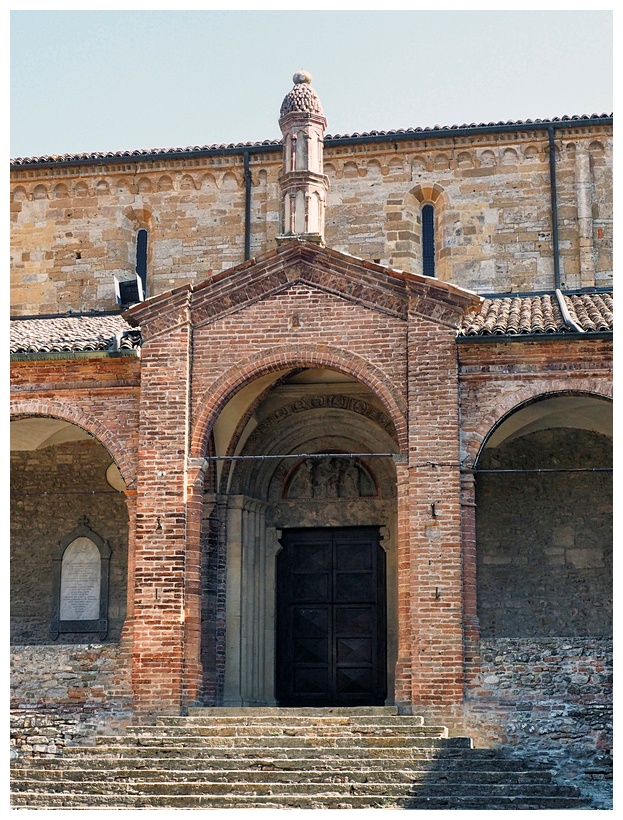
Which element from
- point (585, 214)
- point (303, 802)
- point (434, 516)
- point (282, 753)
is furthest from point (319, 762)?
point (585, 214)

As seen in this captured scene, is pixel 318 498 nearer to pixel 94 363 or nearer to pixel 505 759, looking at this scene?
pixel 94 363

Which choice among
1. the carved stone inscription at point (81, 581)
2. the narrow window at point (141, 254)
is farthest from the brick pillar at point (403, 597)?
the narrow window at point (141, 254)

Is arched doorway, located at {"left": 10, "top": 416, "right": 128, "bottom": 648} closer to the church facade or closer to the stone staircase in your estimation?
the church facade

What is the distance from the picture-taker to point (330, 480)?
21578 millimetres

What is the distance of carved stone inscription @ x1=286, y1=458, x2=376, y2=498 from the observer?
2153 cm

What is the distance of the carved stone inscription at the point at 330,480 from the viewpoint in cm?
2153

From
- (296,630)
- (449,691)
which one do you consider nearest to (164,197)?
(296,630)

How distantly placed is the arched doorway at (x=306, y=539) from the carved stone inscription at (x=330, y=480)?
0.01 meters

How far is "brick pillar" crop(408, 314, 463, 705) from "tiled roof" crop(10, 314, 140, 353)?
156 inches

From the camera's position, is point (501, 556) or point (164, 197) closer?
point (501, 556)

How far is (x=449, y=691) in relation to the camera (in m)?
17.6

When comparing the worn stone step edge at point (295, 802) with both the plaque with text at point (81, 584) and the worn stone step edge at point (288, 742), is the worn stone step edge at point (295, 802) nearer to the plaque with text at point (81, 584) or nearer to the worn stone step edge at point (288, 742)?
the worn stone step edge at point (288, 742)

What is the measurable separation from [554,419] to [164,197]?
8167 millimetres

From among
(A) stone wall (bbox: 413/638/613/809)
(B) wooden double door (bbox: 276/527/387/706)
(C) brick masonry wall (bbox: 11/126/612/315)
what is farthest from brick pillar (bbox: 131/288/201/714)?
(C) brick masonry wall (bbox: 11/126/612/315)
